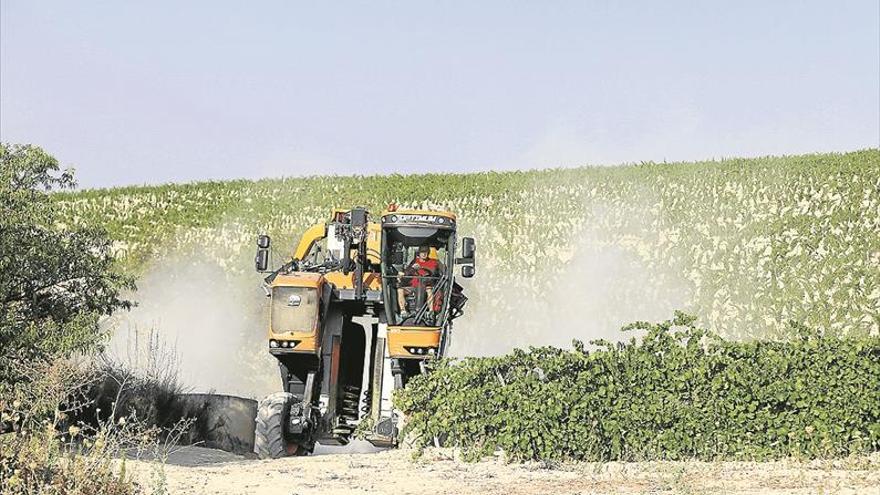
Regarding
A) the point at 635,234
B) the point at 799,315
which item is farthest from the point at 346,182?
the point at 799,315

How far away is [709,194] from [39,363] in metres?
27.1

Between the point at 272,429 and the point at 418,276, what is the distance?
2760 millimetres

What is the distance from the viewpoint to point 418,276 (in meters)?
15.0

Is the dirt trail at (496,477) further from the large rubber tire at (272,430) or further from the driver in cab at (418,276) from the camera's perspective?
the driver in cab at (418,276)

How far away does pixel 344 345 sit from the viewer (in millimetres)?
16000

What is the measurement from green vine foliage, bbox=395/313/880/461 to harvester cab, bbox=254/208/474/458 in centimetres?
240

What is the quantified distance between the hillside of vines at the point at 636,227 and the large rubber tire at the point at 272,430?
20.7 metres

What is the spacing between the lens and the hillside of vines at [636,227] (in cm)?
3353

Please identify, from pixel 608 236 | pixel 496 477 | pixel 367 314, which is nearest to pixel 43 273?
pixel 367 314

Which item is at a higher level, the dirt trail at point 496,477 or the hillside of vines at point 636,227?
the hillside of vines at point 636,227

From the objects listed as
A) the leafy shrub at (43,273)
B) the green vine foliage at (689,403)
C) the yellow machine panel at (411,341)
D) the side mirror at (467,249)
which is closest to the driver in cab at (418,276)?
the yellow machine panel at (411,341)

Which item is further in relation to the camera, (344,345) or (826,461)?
(344,345)

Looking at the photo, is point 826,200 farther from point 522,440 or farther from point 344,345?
point 522,440

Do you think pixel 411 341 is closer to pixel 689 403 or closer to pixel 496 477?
pixel 496 477
